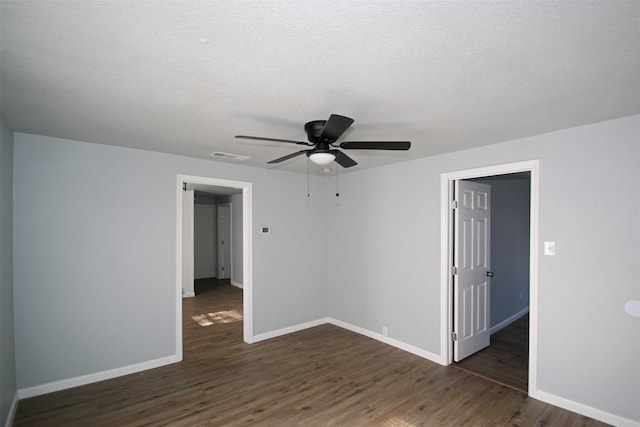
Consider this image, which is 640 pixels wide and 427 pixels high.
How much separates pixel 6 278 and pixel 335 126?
2.94 meters

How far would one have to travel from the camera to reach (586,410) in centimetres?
269

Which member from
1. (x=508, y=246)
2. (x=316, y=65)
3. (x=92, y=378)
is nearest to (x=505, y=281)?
(x=508, y=246)

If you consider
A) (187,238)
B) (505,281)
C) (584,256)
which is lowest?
(505,281)

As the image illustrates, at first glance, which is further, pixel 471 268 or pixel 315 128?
pixel 471 268

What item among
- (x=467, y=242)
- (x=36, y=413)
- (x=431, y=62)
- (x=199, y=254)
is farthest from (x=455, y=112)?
(x=199, y=254)

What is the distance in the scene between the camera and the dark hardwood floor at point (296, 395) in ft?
8.83

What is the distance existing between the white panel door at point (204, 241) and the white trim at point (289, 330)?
5.29m

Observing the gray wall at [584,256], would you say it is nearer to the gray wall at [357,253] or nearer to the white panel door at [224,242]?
the gray wall at [357,253]

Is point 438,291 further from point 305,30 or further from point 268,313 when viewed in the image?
point 305,30

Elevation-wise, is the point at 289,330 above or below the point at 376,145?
below

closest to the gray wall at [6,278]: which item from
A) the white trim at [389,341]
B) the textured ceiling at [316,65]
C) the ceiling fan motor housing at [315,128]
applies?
the textured ceiling at [316,65]

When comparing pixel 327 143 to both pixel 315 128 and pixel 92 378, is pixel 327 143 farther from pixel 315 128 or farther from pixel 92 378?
pixel 92 378

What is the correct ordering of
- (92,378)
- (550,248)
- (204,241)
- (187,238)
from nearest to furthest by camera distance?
1. (550,248)
2. (92,378)
3. (187,238)
4. (204,241)

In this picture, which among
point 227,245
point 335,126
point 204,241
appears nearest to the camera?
point 335,126
